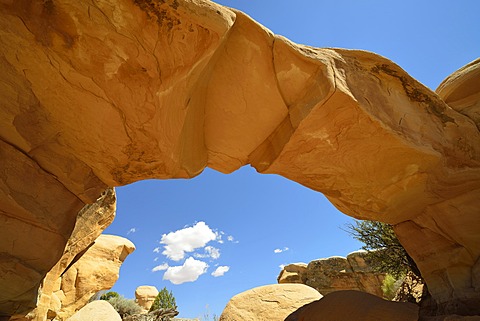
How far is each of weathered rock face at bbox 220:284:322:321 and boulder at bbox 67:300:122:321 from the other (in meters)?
3.98

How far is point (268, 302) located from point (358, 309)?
4.26 meters

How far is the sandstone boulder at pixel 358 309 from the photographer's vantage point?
13.4ft

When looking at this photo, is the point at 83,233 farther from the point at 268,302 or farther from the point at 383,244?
the point at 383,244

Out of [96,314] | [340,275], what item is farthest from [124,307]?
[340,275]

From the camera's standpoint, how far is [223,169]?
4934 mm

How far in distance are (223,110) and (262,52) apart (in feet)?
3.05

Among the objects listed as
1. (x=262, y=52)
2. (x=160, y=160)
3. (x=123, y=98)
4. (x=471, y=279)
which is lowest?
(x=471, y=279)

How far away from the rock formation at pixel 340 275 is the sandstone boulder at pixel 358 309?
17849 millimetres

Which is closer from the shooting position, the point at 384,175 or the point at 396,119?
the point at 396,119

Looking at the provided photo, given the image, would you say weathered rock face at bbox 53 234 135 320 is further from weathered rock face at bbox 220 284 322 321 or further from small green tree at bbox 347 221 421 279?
small green tree at bbox 347 221 421 279

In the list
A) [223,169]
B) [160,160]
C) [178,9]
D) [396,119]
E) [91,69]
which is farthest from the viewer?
[223,169]

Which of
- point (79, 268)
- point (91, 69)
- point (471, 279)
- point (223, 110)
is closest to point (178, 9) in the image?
point (91, 69)

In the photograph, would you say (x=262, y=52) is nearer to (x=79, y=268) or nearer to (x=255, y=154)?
(x=255, y=154)

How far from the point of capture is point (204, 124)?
13.8ft
